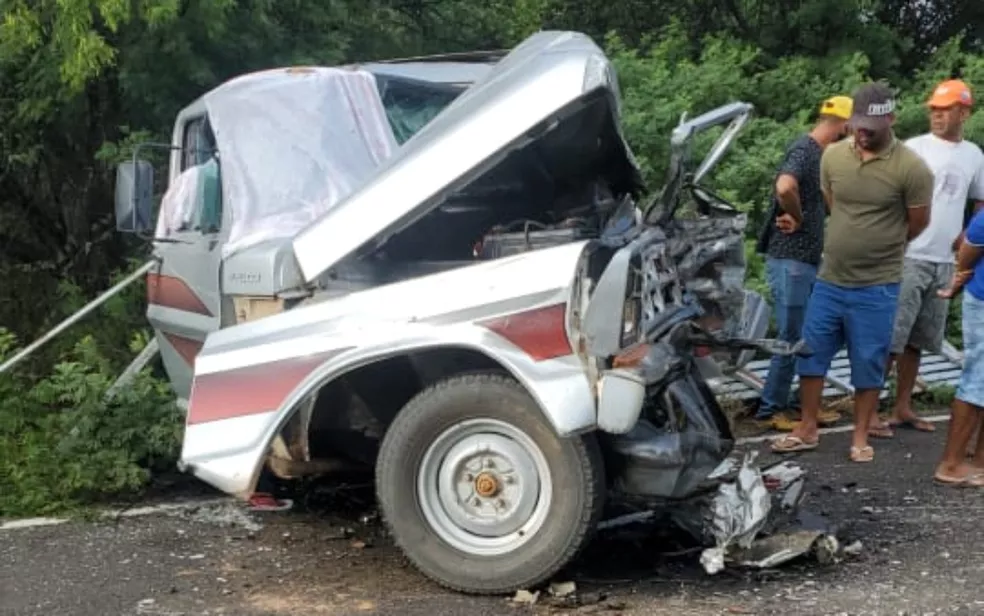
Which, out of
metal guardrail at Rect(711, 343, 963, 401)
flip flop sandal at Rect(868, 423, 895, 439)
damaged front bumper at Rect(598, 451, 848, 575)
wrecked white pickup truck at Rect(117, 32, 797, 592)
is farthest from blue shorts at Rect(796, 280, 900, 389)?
damaged front bumper at Rect(598, 451, 848, 575)

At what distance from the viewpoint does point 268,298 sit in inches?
206

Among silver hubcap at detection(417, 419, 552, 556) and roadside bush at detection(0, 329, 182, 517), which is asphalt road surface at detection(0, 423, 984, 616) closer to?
silver hubcap at detection(417, 419, 552, 556)

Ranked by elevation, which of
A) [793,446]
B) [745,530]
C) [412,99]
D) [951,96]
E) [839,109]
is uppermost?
[951,96]

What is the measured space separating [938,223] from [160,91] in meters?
5.60

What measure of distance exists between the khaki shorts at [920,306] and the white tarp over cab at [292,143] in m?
3.16

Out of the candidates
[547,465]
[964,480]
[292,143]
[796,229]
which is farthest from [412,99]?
[964,480]

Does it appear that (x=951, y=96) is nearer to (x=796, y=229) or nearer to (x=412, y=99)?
(x=796, y=229)

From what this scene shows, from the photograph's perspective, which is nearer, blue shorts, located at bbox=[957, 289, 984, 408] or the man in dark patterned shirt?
blue shorts, located at bbox=[957, 289, 984, 408]

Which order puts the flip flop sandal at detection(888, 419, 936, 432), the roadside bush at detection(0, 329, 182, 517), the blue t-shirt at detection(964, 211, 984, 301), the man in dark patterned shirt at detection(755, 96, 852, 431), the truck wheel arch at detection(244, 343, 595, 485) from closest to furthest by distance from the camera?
the truck wheel arch at detection(244, 343, 595, 485) → the blue t-shirt at detection(964, 211, 984, 301) → the roadside bush at detection(0, 329, 182, 517) → the man in dark patterned shirt at detection(755, 96, 852, 431) → the flip flop sandal at detection(888, 419, 936, 432)

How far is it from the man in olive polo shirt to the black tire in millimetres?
2530

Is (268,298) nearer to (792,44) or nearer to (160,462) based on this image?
(160,462)

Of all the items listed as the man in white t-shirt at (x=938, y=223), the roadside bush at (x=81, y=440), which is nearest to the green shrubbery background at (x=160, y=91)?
the roadside bush at (x=81, y=440)

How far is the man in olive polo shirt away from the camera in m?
6.24

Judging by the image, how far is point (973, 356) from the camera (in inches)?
235
